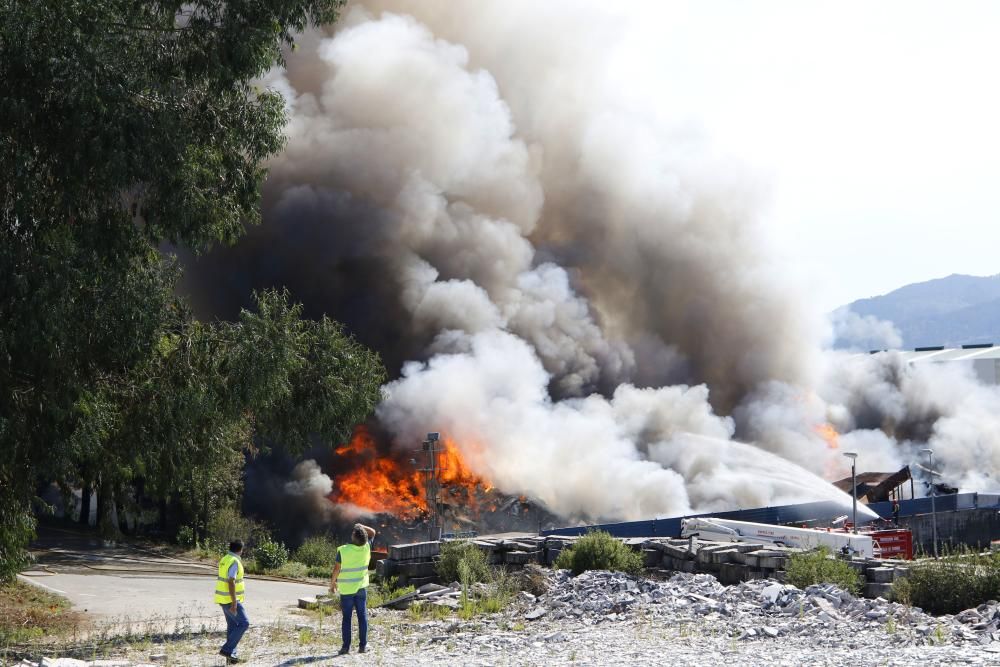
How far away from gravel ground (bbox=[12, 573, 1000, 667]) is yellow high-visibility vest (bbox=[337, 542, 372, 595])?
29.8 inches

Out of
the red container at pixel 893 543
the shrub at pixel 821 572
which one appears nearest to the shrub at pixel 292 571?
the shrub at pixel 821 572

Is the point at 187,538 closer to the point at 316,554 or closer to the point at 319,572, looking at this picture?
the point at 316,554

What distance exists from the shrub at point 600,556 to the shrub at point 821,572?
2649mm

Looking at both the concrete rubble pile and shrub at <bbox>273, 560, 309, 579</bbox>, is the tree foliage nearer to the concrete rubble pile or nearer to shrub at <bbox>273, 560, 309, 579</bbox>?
the concrete rubble pile

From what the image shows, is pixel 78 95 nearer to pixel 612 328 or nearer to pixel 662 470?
pixel 662 470

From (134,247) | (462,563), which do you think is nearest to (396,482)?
(462,563)

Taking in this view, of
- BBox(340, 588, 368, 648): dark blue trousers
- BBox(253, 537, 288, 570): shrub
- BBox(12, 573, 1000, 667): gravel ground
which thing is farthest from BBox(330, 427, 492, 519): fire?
BBox(340, 588, 368, 648): dark blue trousers

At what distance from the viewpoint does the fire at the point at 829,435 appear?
55.8m

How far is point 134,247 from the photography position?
1313 centimetres

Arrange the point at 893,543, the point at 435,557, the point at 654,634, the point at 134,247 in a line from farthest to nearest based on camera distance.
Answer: the point at 893,543 → the point at 435,557 → the point at 134,247 → the point at 654,634

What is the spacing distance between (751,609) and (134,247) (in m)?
9.07

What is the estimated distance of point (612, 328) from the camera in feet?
176

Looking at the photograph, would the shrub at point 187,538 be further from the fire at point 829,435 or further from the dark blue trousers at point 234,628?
the fire at point 829,435

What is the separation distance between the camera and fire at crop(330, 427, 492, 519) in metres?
38.0
